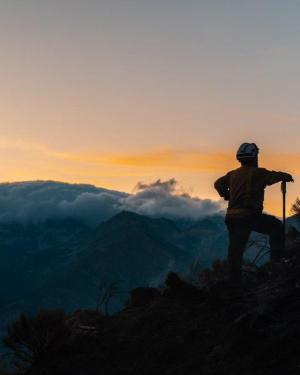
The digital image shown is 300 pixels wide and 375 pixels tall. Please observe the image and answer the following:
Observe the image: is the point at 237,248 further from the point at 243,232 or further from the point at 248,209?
the point at 248,209

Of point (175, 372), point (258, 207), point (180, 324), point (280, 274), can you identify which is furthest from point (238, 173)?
point (175, 372)

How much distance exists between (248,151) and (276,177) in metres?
0.62

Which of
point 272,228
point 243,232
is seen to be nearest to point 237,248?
point 243,232

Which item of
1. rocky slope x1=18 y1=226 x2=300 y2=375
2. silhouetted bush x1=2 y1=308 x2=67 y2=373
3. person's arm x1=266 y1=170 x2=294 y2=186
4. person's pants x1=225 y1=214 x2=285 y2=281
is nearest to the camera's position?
rocky slope x1=18 y1=226 x2=300 y2=375

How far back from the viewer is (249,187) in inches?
354

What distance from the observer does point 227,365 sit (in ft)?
19.6

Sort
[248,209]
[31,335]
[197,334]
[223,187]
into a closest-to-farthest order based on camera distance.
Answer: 1. [197,334]
2. [31,335]
3. [248,209]
4. [223,187]

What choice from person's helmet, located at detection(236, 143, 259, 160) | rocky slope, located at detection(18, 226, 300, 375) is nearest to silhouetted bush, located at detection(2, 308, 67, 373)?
rocky slope, located at detection(18, 226, 300, 375)

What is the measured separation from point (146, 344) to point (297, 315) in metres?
1.98

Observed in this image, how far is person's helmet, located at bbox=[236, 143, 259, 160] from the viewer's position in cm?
917

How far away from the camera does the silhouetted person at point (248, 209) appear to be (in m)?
8.99

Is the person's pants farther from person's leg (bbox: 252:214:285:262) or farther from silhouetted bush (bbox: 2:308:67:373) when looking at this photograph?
silhouetted bush (bbox: 2:308:67:373)

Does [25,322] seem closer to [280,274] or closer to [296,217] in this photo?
[280,274]

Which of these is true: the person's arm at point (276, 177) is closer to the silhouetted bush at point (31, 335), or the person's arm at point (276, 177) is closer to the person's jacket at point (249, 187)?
the person's jacket at point (249, 187)
